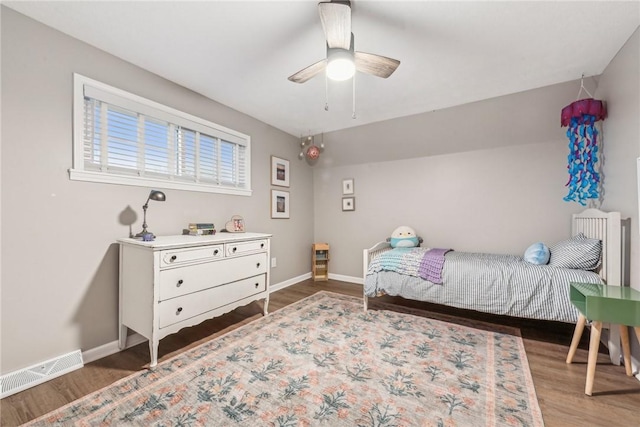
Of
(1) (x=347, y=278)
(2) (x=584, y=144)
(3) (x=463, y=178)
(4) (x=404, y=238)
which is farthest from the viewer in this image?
(1) (x=347, y=278)

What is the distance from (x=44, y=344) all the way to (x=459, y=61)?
3.80 metres

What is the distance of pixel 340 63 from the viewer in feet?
5.58

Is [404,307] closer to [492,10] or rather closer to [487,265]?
[487,265]

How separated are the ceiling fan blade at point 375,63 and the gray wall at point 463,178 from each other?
1.63 m

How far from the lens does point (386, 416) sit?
145 cm

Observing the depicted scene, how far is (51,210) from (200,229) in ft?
3.49

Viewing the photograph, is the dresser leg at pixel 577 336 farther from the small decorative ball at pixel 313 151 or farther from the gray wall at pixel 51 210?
the gray wall at pixel 51 210

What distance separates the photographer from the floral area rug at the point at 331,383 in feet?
4.74

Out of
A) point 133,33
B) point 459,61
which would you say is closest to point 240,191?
point 133,33

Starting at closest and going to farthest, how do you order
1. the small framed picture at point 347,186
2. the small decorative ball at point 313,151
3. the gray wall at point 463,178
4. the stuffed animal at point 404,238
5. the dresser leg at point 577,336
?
the dresser leg at point 577,336 → the gray wall at point 463,178 → the stuffed animal at point 404,238 → the small decorative ball at point 313,151 → the small framed picture at point 347,186

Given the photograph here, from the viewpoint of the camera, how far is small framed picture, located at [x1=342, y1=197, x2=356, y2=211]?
442 cm

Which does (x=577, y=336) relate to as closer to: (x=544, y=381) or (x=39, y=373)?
(x=544, y=381)

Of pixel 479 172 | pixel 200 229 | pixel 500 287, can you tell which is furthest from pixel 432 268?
pixel 200 229

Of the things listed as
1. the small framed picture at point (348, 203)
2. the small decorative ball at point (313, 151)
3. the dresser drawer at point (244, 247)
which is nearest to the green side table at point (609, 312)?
the dresser drawer at point (244, 247)
